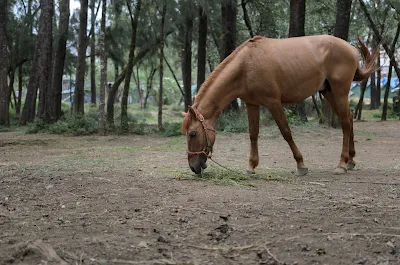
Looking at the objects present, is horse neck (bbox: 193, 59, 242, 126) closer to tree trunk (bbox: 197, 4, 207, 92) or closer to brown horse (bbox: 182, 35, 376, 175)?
brown horse (bbox: 182, 35, 376, 175)

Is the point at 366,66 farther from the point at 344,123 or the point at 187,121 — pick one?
the point at 187,121

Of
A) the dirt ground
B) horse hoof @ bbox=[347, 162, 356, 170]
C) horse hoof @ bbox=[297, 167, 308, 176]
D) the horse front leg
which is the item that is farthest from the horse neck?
horse hoof @ bbox=[347, 162, 356, 170]

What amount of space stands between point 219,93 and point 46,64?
12.7 m

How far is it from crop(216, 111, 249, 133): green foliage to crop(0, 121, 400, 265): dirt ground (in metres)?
6.89

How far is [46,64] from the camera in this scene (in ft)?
55.3

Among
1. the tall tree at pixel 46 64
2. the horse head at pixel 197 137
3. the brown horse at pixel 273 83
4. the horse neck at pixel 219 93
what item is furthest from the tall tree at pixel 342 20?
the tall tree at pixel 46 64

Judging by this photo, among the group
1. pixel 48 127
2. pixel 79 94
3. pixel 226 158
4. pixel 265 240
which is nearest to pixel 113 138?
pixel 48 127

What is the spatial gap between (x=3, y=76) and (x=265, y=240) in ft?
56.4

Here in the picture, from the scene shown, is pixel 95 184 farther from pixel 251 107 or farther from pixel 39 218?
pixel 251 107

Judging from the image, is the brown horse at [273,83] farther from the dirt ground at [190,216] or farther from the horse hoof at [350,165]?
the dirt ground at [190,216]

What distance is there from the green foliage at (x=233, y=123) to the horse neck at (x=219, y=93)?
7994 mm

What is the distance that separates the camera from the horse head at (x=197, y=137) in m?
5.61

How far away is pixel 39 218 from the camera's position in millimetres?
3674

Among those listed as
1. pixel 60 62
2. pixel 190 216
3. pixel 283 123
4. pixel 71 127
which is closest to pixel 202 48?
pixel 60 62
